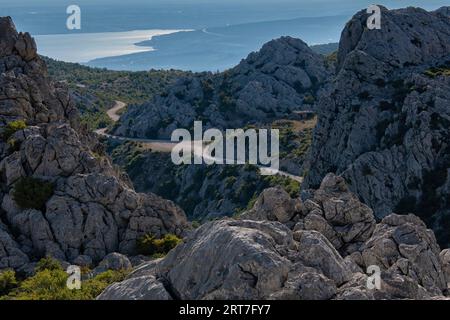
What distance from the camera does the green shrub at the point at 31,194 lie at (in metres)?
38.6

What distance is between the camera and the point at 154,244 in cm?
3878

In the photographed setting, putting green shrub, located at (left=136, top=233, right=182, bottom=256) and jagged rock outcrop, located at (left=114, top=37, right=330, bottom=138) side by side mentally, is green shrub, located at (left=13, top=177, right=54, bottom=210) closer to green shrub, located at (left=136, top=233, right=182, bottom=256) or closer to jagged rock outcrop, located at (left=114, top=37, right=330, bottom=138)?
green shrub, located at (left=136, top=233, right=182, bottom=256)

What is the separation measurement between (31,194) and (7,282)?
27.8 ft

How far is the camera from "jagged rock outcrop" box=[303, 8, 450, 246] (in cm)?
6675

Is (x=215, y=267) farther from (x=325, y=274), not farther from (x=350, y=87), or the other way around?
(x=350, y=87)

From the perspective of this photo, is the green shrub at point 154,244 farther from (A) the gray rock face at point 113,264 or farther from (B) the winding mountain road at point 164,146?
(B) the winding mountain road at point 164,146

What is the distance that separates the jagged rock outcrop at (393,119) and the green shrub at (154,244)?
32.0 meters

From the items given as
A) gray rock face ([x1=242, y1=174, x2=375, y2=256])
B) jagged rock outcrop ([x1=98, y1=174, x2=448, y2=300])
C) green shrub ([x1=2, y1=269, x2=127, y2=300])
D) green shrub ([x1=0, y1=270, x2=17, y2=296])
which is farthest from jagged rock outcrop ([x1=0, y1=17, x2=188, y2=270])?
jagged rock outcrop ([x1=98, y1=174, x2=448, y2=300])

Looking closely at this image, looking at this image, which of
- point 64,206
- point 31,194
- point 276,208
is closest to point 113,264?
point 64,206

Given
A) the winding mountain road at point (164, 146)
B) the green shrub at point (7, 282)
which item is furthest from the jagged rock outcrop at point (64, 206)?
the winding mountain road at point (164, 146)

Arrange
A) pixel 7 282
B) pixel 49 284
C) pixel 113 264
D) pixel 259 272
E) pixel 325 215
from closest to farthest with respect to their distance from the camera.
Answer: pixel 259 272 → pixel 49 284 → pixel 7 282 → pixel 113 264 → pixel 325 215

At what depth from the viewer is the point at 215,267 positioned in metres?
20.8

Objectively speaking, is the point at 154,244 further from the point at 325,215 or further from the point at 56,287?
the point at 325,215
